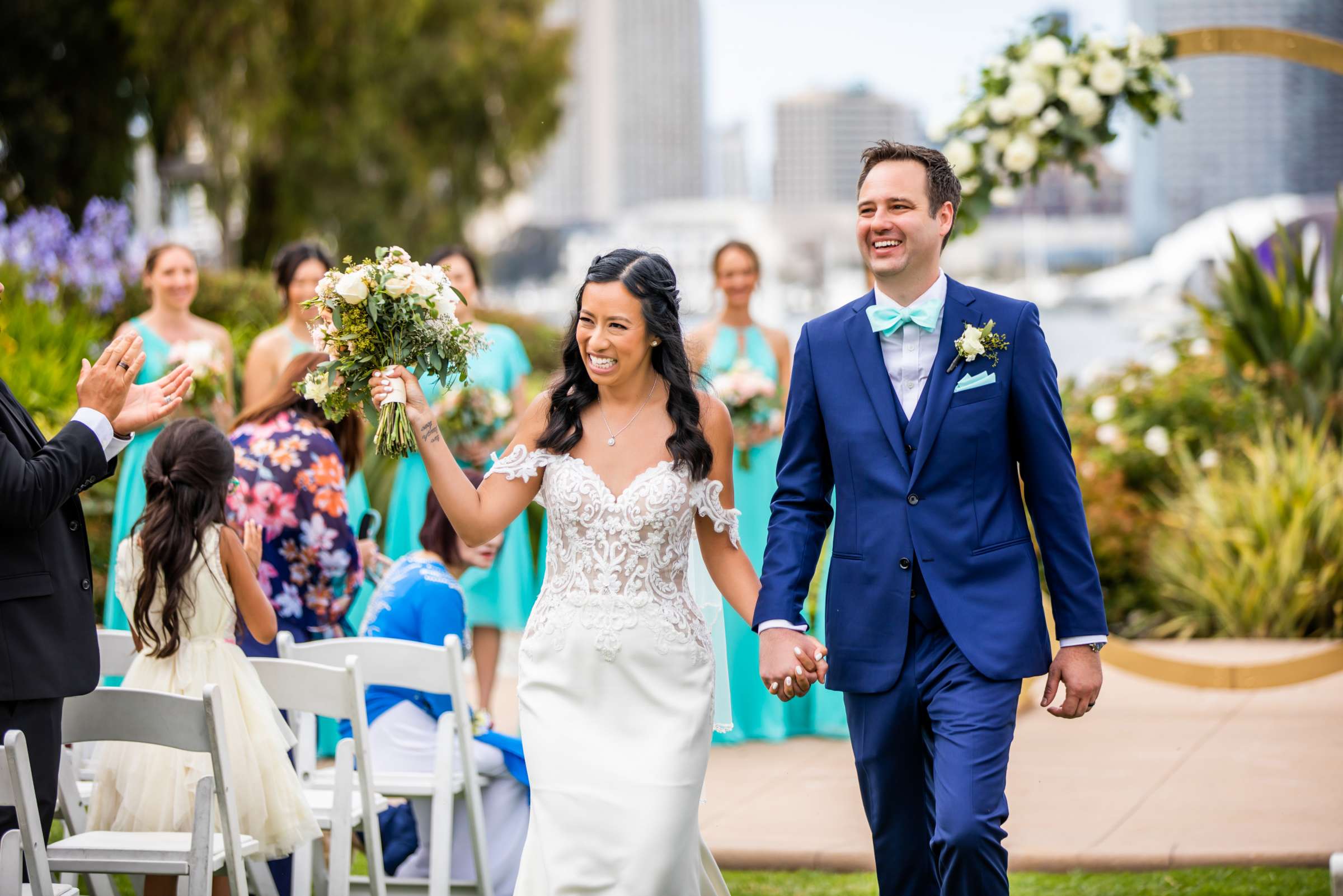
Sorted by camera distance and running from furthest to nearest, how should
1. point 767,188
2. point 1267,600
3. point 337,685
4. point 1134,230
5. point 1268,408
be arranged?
point 767,188
point 1134,230
point 1268,408
point 1267,600
point 337,685

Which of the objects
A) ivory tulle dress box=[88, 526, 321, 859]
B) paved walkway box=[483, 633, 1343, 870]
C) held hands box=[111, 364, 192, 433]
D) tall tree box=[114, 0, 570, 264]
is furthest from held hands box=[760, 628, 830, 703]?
tall tree box=[114, 0, 570, 264]

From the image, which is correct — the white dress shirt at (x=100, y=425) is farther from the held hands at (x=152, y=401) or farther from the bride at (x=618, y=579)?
the bride at (x=618, y=579)

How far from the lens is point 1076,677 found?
3.57 metres

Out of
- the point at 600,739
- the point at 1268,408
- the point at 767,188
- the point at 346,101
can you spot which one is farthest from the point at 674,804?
the point at 767,188

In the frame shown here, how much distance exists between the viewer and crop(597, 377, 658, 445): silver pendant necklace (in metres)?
4.01

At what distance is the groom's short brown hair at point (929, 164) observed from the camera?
12.3 feet

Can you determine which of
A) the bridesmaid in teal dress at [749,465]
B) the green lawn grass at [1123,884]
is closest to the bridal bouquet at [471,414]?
the bridesmaid in teal dress at [749,465]

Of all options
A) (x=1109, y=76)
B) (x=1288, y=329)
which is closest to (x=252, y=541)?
(x=1109, y=76)

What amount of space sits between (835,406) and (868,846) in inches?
93.0

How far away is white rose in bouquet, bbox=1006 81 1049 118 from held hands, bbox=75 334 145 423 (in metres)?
4.61

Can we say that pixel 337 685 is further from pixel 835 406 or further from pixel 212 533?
pixel 835 406

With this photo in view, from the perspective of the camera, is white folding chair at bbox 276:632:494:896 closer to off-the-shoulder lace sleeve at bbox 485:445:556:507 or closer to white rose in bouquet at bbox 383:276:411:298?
off-the-shoulder lace sleeve at bbox 485:445:556:507

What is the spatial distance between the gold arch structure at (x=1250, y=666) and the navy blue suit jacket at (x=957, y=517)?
11.5ft

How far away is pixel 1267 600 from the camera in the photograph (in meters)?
9.36
